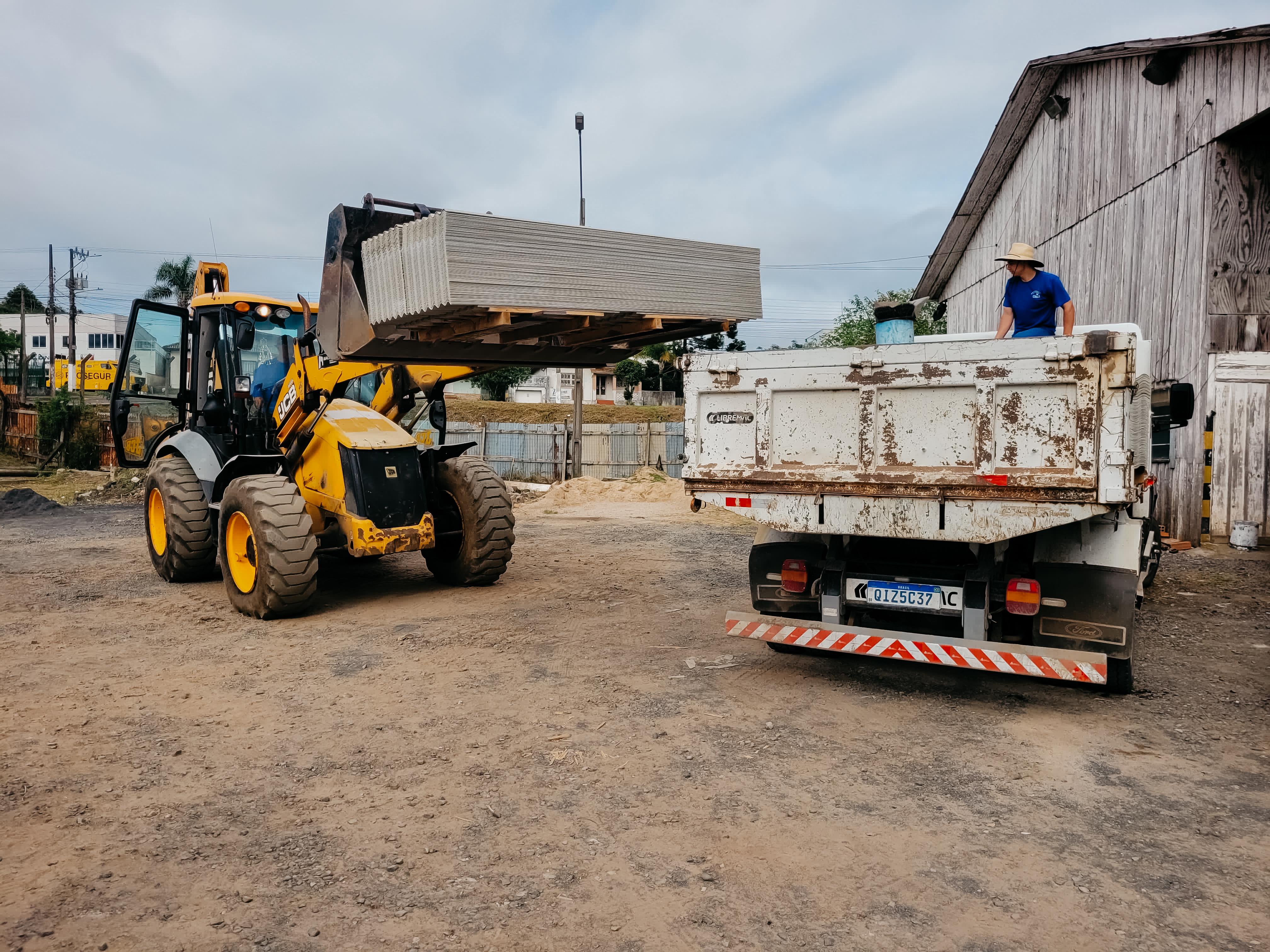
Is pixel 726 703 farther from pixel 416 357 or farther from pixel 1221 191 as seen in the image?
pixel 1221 191

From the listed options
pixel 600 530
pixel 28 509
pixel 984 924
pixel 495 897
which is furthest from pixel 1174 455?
pixel 28 509

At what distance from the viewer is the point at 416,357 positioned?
25.1ft

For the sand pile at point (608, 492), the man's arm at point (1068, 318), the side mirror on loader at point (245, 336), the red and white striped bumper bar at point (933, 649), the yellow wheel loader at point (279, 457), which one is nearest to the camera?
the red and white striped bumper bar at point (933, 649)

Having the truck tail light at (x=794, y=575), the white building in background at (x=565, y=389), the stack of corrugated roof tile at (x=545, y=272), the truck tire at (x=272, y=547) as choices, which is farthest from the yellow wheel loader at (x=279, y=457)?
the white building in background at (x=565, y=389)

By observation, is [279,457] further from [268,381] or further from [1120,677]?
[1120,677]

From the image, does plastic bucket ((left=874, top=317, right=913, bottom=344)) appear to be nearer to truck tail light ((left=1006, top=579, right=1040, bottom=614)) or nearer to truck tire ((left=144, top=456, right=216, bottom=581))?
truck tail light ((left=1006, top=579, right=1040, bottom=614))

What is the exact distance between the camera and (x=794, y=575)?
19.5 feet

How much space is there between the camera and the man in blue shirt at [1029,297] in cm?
645

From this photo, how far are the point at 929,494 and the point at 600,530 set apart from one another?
32.7ft

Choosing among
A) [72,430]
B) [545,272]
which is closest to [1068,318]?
[545,272]

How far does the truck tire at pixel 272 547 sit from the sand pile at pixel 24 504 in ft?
36.1

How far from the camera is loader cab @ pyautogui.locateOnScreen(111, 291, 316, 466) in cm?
923

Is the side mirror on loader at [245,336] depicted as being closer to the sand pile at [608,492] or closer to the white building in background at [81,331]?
the sand pile at [608,492]

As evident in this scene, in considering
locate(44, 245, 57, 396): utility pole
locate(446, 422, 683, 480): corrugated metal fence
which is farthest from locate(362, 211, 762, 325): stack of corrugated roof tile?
locate(44, 245, 57, 396): utility pole
